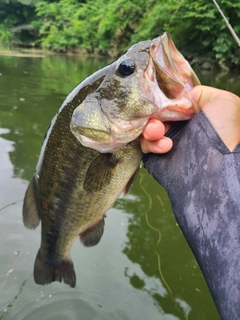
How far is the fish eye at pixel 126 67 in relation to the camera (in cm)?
139

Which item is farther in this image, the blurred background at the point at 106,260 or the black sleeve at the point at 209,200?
the blurred background at the point at 106,260

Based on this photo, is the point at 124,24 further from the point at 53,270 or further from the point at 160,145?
the point at 160,145

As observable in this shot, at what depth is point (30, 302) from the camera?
2.32 metres

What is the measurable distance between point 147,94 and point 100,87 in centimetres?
25

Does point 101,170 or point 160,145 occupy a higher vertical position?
point 160,145

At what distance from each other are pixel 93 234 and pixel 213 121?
1.08m

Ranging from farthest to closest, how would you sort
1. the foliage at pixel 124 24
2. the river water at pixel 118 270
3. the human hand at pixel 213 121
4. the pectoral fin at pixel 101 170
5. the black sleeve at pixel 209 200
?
the foliage at pixel 124 24
the river water at pixel 118 270
the pectoral fin at pixel 101 170
the human hand at pixel 213 121
the black sleeve at pixel 209 200

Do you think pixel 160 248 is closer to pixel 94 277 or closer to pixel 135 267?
pixel 135 267

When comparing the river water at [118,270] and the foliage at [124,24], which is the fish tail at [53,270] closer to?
the river water at [118,270]

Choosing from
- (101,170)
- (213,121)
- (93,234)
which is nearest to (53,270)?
(93,234)

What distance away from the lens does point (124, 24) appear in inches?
811

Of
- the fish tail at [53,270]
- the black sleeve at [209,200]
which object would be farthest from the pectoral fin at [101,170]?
the fish tail at [53,270]

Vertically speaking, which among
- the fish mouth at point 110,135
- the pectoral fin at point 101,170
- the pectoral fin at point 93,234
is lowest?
the pectoral fin at point 93,234

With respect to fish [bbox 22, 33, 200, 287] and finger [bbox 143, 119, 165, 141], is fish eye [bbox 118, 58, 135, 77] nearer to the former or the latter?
fish [bbox 22, 33, 200, 287]
